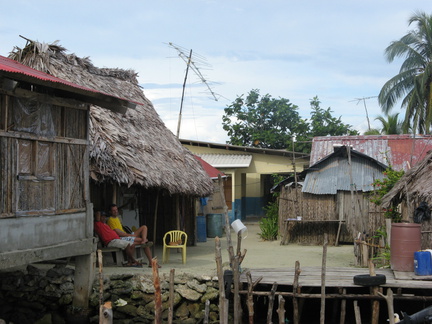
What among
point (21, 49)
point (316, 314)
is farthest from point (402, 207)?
point (21, 49)

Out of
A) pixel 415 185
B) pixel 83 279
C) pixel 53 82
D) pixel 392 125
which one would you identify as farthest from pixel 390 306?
pixel 392 125

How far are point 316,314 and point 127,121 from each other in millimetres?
6058

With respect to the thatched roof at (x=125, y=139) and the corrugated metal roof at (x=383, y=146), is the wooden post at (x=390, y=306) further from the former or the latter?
the corrugated metal roof at (x=383, y=146)

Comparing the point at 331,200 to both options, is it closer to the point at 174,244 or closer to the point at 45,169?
the point at 174,244

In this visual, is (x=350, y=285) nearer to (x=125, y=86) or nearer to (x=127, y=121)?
(x=127, y=121)

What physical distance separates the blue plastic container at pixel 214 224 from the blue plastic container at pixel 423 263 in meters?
9.77

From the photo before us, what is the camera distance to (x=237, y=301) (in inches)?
396

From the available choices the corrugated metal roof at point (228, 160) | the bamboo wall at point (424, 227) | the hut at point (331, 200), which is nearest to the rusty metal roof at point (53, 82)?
the bamboo wall at point (424, 227)

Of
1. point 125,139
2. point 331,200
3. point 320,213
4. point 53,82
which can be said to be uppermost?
point 53,82

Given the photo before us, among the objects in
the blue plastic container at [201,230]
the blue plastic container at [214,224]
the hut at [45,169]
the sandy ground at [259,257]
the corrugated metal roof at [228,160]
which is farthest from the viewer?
the corrugated metal roof at [228,160]

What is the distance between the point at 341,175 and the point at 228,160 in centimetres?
742

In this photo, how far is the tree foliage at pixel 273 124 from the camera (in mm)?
31328

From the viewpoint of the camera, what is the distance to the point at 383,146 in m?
21.0

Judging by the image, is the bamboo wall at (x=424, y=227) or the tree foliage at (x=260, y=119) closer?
the bamboo wall at (x=424, y=227)
